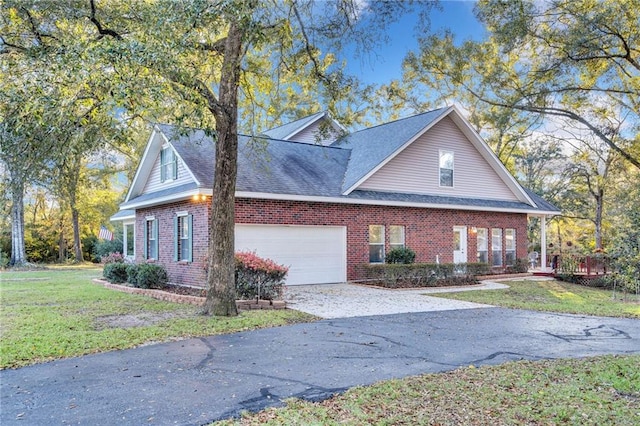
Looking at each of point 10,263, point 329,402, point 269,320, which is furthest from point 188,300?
point 10,263

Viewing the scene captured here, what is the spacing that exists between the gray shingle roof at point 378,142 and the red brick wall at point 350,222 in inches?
53.0

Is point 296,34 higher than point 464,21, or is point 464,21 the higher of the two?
point 464,21

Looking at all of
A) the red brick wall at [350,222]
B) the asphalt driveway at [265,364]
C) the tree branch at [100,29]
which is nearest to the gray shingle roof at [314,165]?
the red brick wall at [350,222]

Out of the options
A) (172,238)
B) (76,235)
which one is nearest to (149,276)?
(172,238)

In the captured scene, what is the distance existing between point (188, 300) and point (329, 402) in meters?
7.69

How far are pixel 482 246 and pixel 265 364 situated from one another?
16.2m

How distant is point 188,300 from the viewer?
11766mm

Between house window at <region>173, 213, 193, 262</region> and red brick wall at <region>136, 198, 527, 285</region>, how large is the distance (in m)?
0.24

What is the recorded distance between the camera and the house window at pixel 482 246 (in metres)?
20.4

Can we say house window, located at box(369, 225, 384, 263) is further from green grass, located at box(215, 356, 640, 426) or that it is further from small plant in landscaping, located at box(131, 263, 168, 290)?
green grass, located at box(215, 356, 640, 426)

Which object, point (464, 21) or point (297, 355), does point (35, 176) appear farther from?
point (464, 21)

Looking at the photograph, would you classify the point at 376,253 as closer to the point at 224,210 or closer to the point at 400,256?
the point at 400,256

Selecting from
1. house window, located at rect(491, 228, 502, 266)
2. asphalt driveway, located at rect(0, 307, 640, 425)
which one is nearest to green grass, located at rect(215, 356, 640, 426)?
asphalt driveway, located at rect(0, 307, 640, 425)

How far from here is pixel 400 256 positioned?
17.2 meters
